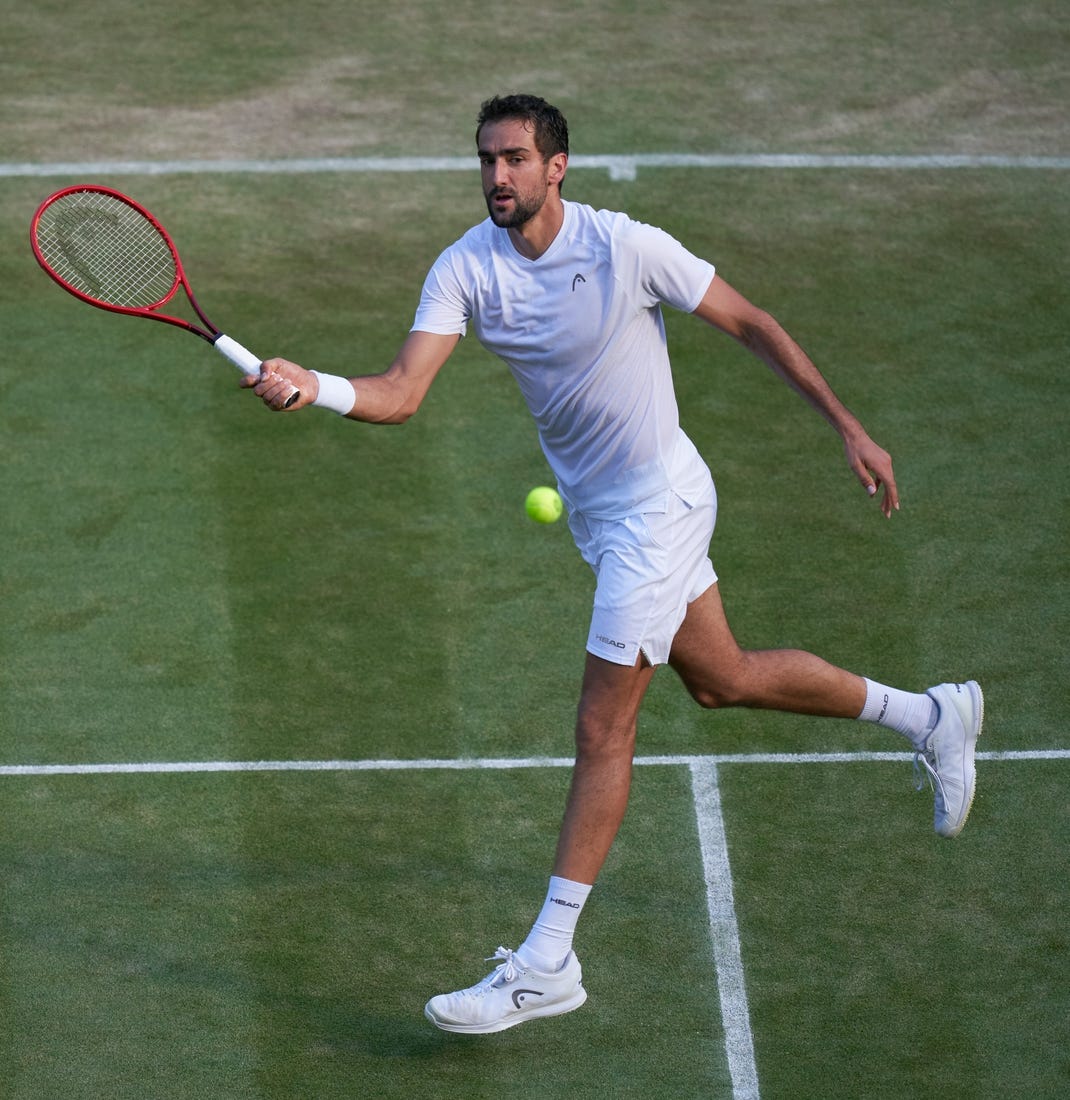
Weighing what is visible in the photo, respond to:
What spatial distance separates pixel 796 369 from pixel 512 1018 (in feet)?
6.78

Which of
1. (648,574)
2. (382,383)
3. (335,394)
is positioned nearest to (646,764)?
(648,574)

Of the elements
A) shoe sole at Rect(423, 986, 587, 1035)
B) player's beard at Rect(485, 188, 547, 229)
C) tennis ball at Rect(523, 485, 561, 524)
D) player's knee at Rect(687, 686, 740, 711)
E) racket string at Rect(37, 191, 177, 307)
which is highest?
player's beard at Rect(485, 188, 547, 229)

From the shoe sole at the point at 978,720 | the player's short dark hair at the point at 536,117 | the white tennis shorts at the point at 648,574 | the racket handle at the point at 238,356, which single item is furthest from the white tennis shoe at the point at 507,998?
the player's short dark hair at the point at 536,117

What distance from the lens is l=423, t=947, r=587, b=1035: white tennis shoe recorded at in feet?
18.4

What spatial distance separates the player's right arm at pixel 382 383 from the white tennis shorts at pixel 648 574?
0.69m

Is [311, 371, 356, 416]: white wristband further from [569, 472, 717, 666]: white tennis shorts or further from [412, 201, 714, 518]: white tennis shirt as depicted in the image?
[569, 472, 717, 666]: white tennis shorts

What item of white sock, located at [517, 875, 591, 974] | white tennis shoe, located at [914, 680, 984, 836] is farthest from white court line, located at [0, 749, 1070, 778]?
white sock, located at [517, 875, 591, 974]

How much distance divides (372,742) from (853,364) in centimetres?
371

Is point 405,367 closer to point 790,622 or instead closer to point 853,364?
point 790,622

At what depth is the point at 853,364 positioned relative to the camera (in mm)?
9734

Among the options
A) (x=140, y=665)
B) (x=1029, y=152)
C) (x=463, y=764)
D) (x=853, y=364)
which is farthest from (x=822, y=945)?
(x=1029, y=152)

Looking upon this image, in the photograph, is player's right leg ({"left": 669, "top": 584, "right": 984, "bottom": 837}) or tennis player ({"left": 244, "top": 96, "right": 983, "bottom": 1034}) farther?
player's right leg ({"left": 669, "top": 584, "right": 984, "bottom": 837})

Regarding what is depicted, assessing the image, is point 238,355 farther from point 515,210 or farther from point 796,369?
point 796,369

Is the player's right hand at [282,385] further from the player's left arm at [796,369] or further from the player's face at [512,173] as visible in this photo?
the player's left arm at [796,369]
